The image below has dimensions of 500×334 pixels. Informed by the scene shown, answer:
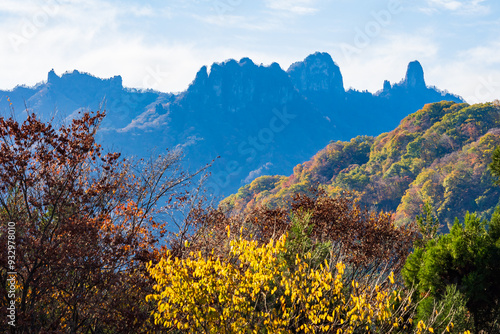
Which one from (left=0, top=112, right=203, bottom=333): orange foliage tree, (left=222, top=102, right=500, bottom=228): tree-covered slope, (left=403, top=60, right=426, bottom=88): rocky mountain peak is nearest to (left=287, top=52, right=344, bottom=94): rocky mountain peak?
(left=403, top=60, right=426, bottom=88): rocky mountain peak

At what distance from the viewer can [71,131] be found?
6.90 m

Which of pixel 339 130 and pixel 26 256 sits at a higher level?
pixel 339 130

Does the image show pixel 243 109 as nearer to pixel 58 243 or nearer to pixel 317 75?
pixel 317 75

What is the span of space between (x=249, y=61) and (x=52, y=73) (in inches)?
3195

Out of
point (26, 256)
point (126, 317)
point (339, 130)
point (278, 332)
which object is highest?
point (339, 130)

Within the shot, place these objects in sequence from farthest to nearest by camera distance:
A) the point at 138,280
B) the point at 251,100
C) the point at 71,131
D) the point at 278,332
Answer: the point at 251,100 < the point at 138,280 < the point at 71,131 < the point at 278,332

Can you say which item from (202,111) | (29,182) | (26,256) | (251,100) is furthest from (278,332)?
(251,100)

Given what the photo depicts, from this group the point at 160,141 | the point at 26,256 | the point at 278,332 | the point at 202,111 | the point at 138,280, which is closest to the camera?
the point at 278,332

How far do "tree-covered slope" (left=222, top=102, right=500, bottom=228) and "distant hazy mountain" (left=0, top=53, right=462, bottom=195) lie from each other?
61997mm

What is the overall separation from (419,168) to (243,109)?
114030 millimetres

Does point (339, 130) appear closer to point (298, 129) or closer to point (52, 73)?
point (298, 129)

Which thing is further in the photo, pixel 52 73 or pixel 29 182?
pixel 52 73

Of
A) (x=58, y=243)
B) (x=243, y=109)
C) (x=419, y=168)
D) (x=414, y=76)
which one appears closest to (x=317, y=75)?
(x=243, y=109)

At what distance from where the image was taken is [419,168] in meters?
53.7
